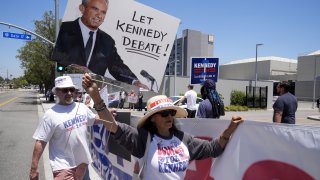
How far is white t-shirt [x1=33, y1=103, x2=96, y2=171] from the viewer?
152 inches

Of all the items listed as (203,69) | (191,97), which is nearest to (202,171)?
(203,69)

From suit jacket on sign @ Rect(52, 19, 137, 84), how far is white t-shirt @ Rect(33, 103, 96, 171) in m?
0.51

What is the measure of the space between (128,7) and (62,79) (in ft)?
3.66

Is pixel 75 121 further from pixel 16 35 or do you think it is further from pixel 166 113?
pixel 16 35

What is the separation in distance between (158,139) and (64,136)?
1.51 meters

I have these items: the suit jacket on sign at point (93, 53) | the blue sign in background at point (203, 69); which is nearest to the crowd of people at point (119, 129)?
the suit jacket on sign at point (93, 53)

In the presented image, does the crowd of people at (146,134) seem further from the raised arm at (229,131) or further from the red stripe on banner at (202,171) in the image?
the red stripe on banner at (202,171)

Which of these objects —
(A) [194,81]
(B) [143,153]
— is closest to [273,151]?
(B) [143,153]

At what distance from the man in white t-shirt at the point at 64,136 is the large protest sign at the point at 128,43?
38 centimetres

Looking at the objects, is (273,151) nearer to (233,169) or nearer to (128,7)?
(233,169)

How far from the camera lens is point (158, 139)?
2812 mm

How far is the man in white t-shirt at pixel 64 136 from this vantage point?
3.85 m

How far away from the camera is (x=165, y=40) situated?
13.6 feet

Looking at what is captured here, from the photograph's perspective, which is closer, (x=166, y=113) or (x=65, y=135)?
(x=166, y=113)
